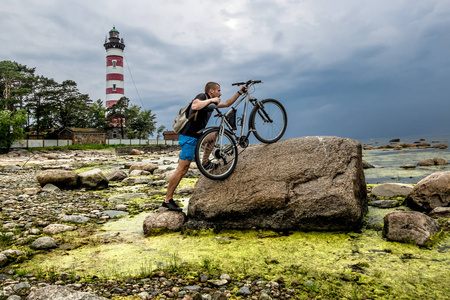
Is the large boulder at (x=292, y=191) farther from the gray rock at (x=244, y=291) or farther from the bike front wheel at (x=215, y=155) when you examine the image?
the gray rock at (x=244, y=291)

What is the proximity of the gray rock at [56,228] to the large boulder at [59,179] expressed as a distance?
17.5 ft

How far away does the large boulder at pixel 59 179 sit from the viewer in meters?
10.5

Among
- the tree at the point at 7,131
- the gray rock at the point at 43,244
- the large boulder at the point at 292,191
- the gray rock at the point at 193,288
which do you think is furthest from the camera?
the tree at the point at 7,131

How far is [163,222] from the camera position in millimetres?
5641

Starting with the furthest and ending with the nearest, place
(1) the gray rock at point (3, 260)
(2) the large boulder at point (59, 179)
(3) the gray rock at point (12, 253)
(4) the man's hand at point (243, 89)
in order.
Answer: (2) the large boulder at point (59, 179) < (4) the man's hand at point (243, 89) < (3) the gray rock at point (12, 253) < (1) the gray rock at point (3, 260)

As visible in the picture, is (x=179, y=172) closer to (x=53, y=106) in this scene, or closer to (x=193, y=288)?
(x=193, y=288)

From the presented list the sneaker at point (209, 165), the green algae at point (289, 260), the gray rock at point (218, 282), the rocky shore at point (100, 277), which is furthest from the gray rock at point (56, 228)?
the gray rock at point (218, 282)

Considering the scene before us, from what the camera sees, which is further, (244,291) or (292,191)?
(292,191)

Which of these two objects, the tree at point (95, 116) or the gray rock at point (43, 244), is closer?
the gray rock at point (43, 244)

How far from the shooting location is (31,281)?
359cm

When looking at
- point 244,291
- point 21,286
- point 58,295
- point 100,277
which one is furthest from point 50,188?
point 244,291

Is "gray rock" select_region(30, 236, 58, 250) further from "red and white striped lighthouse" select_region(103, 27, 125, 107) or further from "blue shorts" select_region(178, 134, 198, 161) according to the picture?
"red and white striped lighthouse" select_region(103, 27, 125, 107)

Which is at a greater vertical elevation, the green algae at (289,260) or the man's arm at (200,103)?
the man's arm at (200,103)

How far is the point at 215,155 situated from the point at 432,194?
4679 mm
